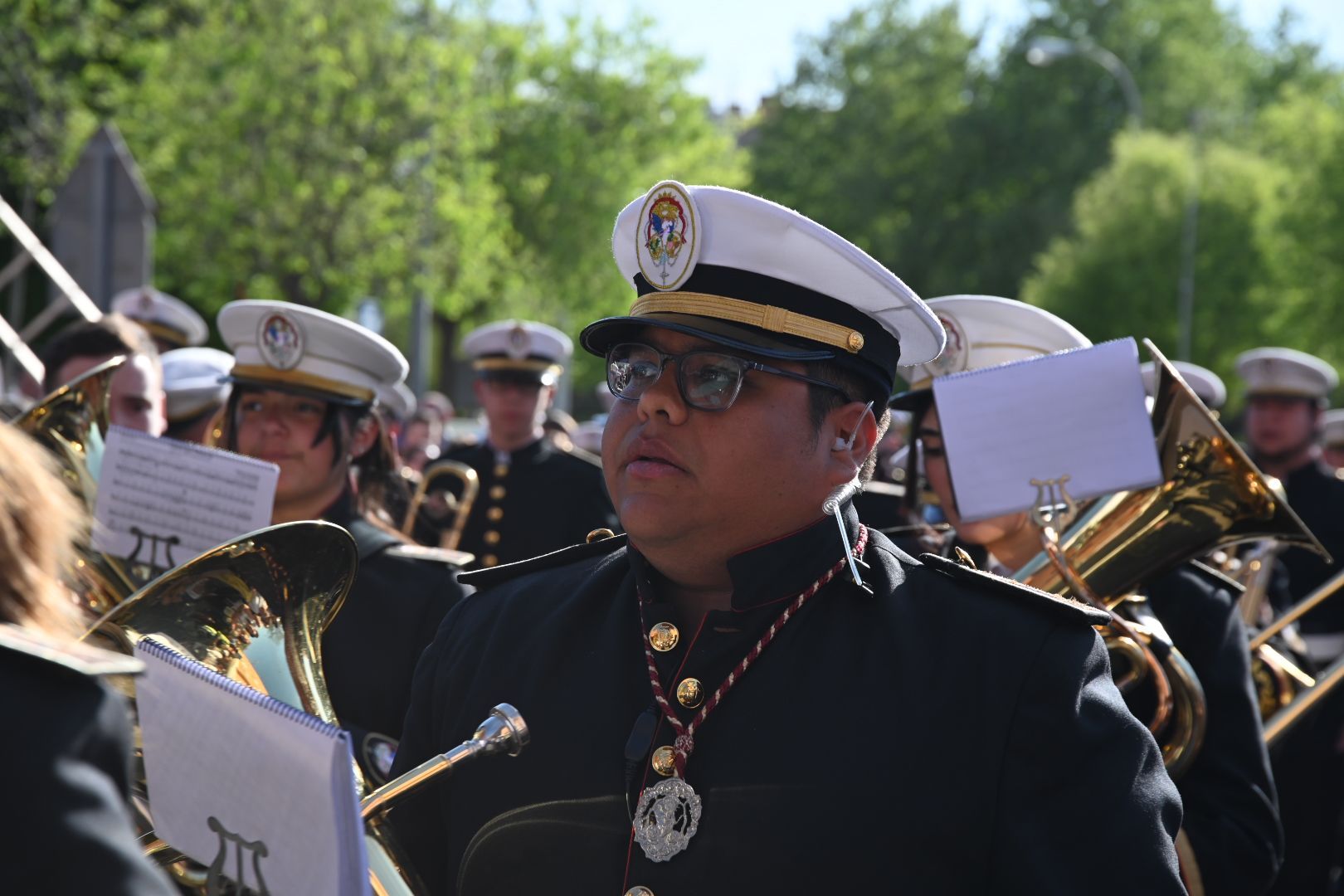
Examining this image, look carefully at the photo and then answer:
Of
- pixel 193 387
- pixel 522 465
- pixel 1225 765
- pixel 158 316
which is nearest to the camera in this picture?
pixel 1225 765

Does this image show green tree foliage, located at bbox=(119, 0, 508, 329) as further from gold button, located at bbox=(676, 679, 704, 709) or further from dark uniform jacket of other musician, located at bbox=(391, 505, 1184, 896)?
gold button, located at bbox=(676, 679, 704, 709)

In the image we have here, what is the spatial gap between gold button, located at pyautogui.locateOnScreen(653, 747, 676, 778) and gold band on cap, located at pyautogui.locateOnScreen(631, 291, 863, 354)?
65 centimetres

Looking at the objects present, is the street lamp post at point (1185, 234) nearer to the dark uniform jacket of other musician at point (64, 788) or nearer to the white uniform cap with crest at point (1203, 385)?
the white uniform cap with crest at point (1203, 385)

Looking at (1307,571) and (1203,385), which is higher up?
(1203,385)

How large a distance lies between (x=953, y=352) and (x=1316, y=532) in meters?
4.08

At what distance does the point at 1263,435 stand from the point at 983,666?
6128 millimetres

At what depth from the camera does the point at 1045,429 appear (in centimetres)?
324

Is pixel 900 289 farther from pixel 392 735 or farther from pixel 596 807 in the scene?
pixel 392 735

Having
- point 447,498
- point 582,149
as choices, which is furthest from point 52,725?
point 582,149

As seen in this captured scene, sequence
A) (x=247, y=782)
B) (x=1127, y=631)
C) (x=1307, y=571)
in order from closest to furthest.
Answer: (x=247, y=782)
(x=1127, y=631)
(x=1307, y=571)

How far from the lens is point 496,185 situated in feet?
96.2

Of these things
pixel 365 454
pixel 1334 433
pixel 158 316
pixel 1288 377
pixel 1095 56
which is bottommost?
pixel 365 454

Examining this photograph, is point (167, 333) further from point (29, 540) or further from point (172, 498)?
point (29, 540)

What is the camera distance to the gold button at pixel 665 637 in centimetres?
240
